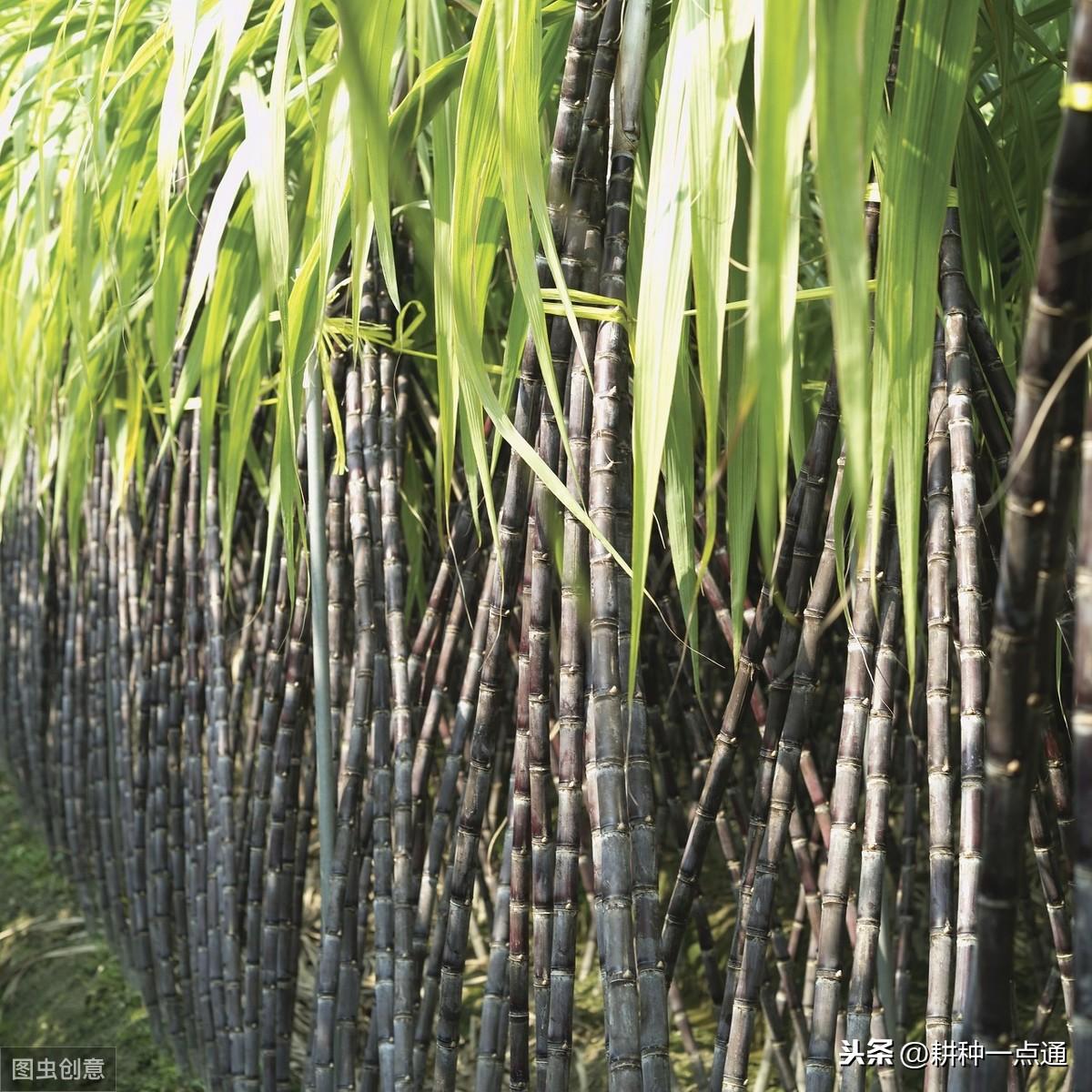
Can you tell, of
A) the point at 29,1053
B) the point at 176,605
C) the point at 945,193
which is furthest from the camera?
the point at 29,1053

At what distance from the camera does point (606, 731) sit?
25.5 inches

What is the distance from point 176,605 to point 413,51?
75cm

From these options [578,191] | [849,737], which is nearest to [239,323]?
[578,191]

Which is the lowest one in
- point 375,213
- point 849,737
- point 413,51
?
point 849,737

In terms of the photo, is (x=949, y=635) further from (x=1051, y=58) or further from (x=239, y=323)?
(x=239, y=323)

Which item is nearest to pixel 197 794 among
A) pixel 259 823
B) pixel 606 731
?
pixel 259 823

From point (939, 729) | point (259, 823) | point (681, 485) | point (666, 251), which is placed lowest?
point (259, 823)

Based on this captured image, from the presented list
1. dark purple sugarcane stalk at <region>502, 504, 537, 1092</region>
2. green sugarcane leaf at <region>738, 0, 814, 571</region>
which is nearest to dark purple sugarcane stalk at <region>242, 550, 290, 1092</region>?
dark purple sugarcane stalk at <region>502, 504, 537, 1092</region>

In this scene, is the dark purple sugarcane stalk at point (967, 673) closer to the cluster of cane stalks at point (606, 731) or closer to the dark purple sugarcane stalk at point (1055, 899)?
the cluster of cane stalks at point (606, 731)

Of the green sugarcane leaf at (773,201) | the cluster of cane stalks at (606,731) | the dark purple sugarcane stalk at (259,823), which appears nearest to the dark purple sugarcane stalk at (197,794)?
the cluster of cane stalks at (606,731)

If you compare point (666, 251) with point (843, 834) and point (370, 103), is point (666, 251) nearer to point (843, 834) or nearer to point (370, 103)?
point (370, 103)

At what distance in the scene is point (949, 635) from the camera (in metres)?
0.63

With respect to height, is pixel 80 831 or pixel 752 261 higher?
pixel 752 261

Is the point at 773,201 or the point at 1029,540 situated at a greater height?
the point at 773,201
